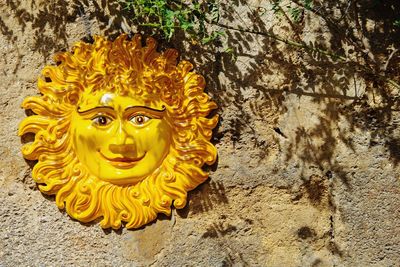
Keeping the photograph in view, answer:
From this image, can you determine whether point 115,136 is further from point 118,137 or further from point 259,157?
point 259,157

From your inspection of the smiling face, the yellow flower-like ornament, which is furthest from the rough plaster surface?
the smiling face

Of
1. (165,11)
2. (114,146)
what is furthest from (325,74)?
(114,146)

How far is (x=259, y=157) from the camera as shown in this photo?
8.87 ft

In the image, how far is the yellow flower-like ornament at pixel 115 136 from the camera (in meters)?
2.60

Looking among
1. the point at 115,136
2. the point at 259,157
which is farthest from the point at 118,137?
the point at 259,157

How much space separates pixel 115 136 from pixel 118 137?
2 centimetres

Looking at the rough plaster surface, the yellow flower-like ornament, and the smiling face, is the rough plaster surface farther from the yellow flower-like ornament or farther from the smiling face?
the smiling face

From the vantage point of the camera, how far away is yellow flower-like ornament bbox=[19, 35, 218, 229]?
8.52 feet

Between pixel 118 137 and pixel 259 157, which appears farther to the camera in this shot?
pixel 259 157

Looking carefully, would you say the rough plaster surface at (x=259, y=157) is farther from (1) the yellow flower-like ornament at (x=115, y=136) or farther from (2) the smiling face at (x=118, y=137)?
(2) the smiling face at (x=118, y=137)

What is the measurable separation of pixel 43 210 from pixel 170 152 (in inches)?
21.9

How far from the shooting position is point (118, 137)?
8.49ft

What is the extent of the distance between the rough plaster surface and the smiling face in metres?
0.22

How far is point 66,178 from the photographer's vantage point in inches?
102
